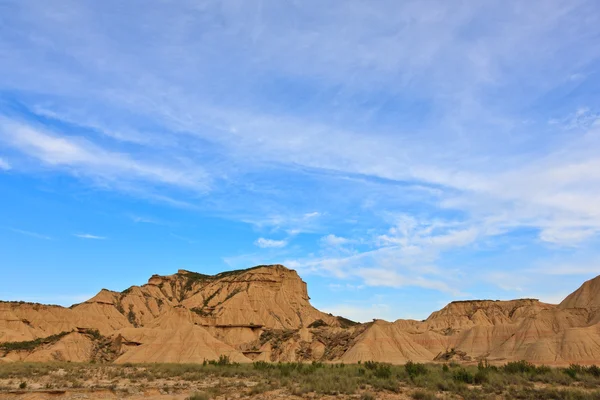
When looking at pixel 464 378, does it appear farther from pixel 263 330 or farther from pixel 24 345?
pixel 263 330

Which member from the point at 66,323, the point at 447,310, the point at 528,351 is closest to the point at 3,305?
the point at 66,323

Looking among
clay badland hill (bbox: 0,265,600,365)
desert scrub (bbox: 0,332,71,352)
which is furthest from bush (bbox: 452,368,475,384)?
desert scrub (bbox: 0,332,71,352)

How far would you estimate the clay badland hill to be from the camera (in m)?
73.0

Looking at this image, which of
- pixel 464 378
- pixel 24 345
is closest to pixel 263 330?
pixel 24 345

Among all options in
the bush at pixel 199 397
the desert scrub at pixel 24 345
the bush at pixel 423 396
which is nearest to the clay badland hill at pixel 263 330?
the desert scrub at pixel 24 345

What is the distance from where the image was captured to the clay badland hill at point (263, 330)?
73000mm

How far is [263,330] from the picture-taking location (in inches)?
4235

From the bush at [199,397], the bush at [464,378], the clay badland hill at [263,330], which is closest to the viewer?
the bush at [199,397]

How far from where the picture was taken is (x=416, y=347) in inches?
3248

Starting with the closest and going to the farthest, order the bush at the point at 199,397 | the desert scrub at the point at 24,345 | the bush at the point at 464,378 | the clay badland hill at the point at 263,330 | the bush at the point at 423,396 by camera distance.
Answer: the bush at the point at 199,397
the bush at the point at 423,396
the bush at the point at 464,378
the clay badland hill at the point at 263,330
the desert scrub at the point at 24,345

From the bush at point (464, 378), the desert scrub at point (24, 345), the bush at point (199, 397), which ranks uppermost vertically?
the desert scrub at point (24, 345)

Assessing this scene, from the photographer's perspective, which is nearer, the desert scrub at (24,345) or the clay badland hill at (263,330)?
the clay badland hill at (263,330)

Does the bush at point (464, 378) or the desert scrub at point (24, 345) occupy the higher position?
the desert scrub at point (24, 345)

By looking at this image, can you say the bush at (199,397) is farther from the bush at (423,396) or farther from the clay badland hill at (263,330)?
the clay badland hill at (263,330)
